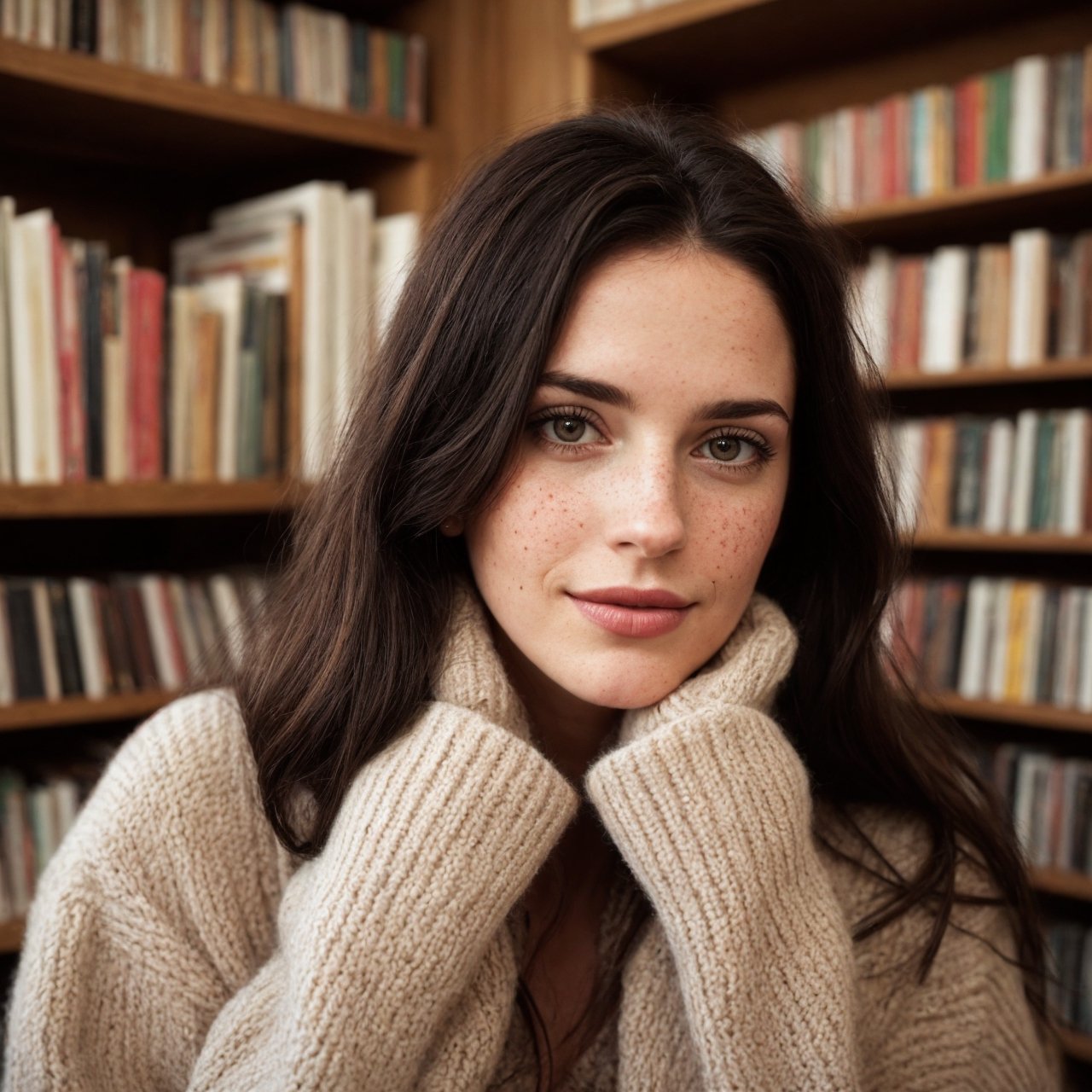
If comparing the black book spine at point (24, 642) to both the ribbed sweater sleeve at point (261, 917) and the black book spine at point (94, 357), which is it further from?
the ribbed sweater sleeve at point (261, 917)

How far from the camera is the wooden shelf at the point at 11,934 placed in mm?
1619

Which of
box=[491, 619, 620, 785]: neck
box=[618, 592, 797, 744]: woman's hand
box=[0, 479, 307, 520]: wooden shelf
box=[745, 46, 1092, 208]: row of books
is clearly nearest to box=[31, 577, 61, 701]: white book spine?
box=[0, 479, 307, 520]: wooden shelf

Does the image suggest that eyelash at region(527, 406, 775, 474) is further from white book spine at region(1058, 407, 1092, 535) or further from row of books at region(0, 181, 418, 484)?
white book spine at region(1058, 407, 1092, 535)

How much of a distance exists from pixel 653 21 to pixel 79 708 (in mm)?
1503

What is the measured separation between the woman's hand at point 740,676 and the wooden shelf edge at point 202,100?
126 cm

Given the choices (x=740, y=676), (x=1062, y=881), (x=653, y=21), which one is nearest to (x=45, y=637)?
(x=740, y=676)

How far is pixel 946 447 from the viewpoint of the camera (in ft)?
6.45

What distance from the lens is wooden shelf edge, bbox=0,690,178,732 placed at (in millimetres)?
1613

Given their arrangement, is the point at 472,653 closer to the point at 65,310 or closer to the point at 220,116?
the point at 65,310

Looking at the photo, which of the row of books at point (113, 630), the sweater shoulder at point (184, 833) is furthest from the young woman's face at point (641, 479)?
the row of books at point (113, 630)

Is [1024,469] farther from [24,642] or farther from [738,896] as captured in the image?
[24,642]

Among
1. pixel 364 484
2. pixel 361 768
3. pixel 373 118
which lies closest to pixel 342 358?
pixel 373 118

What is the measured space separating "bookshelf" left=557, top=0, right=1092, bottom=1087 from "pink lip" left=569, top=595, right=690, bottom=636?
3.36 ft

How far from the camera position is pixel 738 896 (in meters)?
0.87
